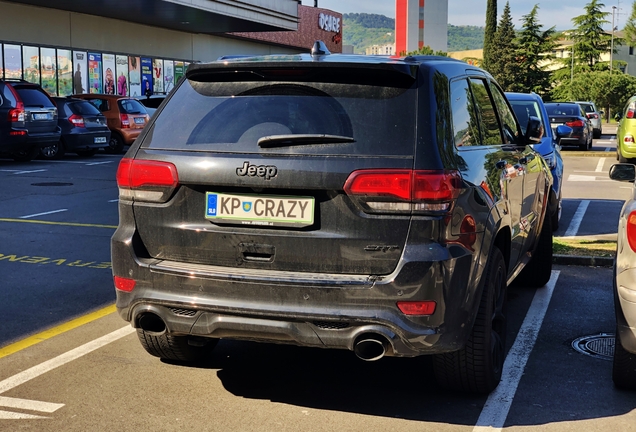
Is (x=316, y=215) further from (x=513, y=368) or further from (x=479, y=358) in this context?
(x=513, y=368)

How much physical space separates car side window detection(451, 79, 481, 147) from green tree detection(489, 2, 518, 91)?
77.4m

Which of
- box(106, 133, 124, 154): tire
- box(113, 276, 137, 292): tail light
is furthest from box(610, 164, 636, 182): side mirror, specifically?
box(106, 133, 124, 154): tire

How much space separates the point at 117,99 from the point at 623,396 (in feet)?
72.7

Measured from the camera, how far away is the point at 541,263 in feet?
24.6

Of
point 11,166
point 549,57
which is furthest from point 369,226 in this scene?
point 549,57

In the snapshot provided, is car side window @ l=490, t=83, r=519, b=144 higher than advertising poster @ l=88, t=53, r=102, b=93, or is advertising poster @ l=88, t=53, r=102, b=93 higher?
advertising poster @ l=88, t=53, r=102, b=93

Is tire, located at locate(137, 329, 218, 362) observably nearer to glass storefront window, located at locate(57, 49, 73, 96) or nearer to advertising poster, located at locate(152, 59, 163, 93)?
glass storefront window, located at locate(57, 49, 73, 96)

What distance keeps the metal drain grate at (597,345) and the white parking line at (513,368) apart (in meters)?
0.30

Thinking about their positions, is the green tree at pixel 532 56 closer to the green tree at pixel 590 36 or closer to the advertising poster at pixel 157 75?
the green tree at pixel 590 36

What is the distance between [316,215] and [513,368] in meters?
1.84

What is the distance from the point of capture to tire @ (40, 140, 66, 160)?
21484mm

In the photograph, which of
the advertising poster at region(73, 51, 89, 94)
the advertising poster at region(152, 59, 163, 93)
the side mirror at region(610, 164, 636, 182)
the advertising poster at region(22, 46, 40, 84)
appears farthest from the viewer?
the advertising poster at region(152, 59, 163, 93)

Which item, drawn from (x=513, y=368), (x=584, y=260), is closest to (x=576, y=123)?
(x=584, y=260)

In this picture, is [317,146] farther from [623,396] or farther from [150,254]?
[623,396]
